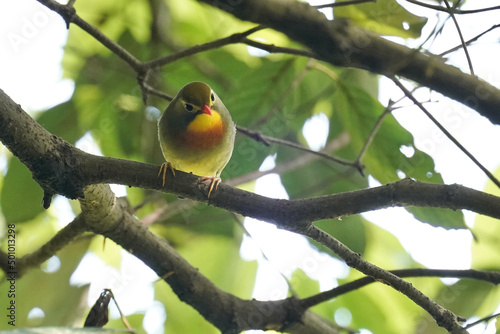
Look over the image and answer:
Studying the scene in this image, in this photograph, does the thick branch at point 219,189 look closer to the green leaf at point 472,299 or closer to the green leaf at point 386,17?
the green leaf at point 386,17

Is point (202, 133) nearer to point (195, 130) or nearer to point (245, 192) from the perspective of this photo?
point (195, 130)

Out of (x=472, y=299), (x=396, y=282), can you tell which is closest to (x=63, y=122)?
(x=396, y=282)

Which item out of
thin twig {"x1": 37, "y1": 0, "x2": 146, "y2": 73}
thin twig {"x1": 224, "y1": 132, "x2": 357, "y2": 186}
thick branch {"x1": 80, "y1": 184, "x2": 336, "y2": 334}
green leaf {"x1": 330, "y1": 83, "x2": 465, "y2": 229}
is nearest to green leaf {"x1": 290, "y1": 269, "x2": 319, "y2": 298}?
thick branch {"x1": 80, "y1": 184, "x2": 336, "y2": 334}

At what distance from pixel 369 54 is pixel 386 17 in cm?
47

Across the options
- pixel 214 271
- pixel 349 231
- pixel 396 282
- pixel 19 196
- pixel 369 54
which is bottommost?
pixel 396 282

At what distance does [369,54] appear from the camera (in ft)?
6.36

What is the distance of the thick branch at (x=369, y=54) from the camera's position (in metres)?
1.84

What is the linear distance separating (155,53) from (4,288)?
1.53 metres

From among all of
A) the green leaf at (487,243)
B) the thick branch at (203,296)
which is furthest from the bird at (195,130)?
the green leaf at (487,243)

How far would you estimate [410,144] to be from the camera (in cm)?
241

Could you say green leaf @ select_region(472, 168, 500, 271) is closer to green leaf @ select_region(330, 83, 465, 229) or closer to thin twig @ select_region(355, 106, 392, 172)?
green leaf @ select_region(330, 83, 465, 229)

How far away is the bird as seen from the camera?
2678mm

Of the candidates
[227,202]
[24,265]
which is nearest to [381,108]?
[227,202]

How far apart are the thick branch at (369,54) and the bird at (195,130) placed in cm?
86
